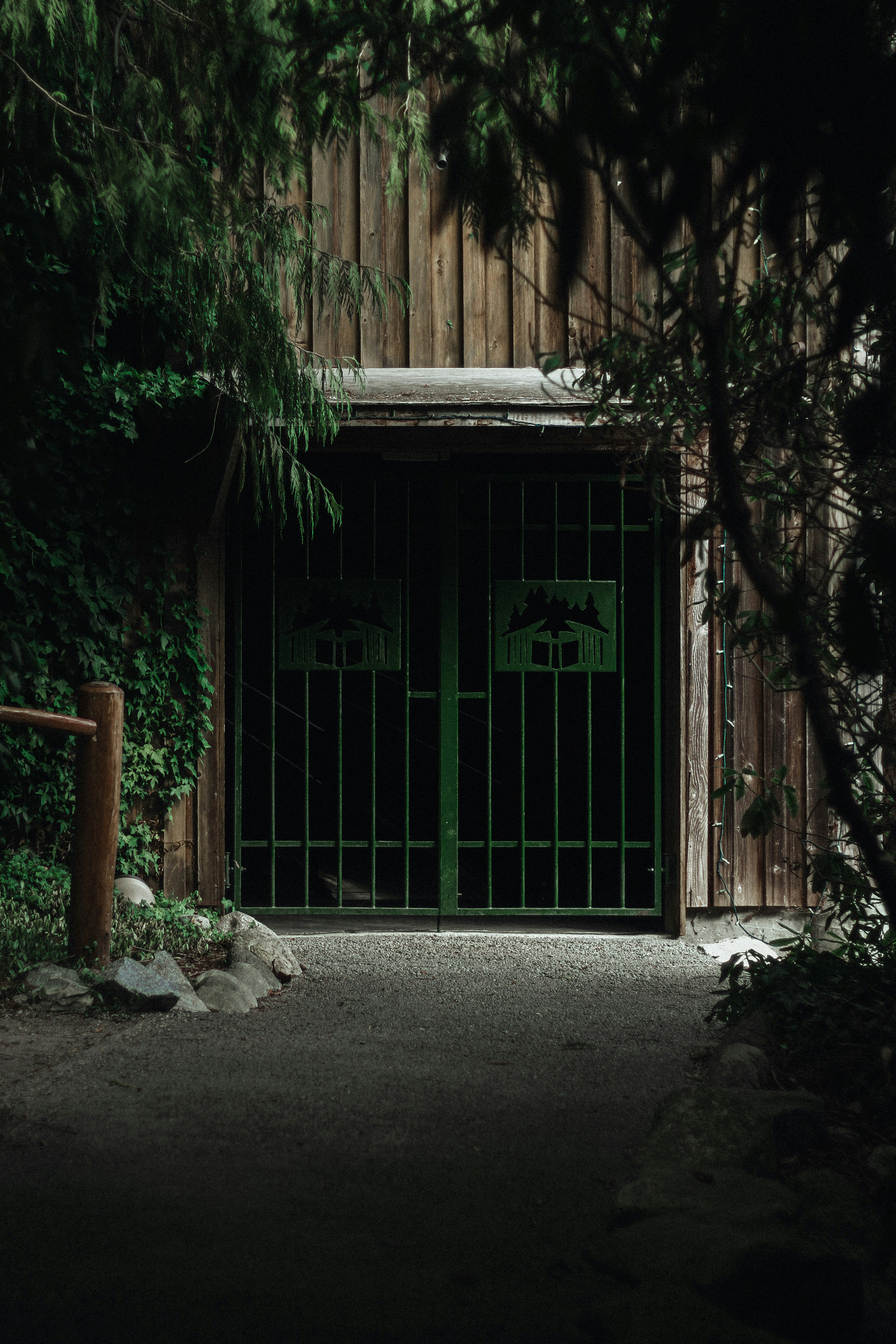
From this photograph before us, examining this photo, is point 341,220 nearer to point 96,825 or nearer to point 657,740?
point 657,740

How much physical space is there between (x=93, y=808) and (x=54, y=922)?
77 centimetres

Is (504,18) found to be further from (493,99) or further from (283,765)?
(283,765)

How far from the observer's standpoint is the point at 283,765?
9.32 m

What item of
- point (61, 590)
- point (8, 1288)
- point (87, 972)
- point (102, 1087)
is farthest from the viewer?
point (61, 590)

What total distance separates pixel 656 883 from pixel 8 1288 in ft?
14.7

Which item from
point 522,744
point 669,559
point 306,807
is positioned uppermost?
point 669,559

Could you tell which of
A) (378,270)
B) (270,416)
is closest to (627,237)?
(378,270)

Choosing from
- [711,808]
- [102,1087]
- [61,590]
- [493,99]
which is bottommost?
[102,1087]

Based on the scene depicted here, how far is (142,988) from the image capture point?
437 centimetres

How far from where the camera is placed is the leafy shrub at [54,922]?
478 centimetres

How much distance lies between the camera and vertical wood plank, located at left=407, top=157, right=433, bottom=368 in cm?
612

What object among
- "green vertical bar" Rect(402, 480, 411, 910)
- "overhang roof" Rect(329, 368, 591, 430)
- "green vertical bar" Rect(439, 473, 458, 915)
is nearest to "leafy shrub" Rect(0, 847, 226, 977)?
"green vertical bar" Rect(402, 480, 411, 910)

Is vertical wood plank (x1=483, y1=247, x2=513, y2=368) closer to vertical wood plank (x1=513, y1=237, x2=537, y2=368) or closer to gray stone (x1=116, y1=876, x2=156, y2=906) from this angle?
vertical wood plank (x1=513, y1=237, x2=537, y2=368)

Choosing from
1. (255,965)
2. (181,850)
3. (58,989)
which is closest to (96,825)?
(58,989)
